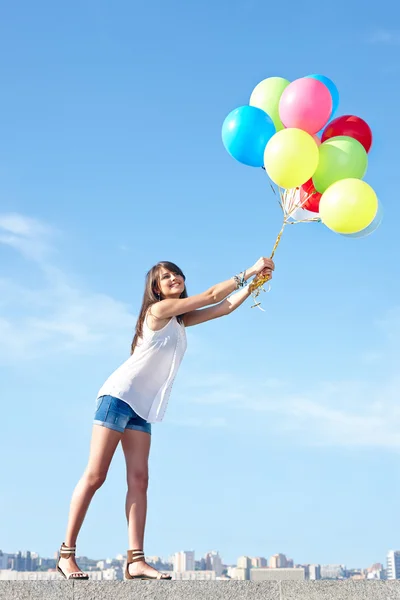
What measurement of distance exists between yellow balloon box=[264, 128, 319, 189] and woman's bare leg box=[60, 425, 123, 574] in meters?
2.03

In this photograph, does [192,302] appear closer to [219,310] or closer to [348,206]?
[219,310]

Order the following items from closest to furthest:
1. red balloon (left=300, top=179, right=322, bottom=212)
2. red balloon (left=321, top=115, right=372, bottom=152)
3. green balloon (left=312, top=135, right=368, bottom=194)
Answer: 1. green balloon (left=312, top=135, right=368, bottom=194)
2. red balloon (left=300, top=179, right=322, bottom=212)
3. red balloon (left=321, top=115, right=372, bottom=152)

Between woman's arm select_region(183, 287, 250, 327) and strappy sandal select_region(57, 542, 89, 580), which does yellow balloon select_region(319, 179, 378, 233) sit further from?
strappy sandal select_region(57, 542, 89, 580)

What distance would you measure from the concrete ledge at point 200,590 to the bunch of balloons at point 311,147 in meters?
2.25

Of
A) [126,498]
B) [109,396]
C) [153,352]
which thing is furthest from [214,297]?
[126,498]

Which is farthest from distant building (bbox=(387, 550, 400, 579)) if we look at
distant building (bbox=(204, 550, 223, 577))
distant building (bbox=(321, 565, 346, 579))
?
→ distant building (bbox=(204, 550, 223, 577))

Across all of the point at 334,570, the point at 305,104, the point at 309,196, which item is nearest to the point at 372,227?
the point at 309,196

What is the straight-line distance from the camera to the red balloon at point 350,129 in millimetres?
5727

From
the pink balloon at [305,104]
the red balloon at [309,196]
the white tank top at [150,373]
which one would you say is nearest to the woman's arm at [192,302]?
the white tank top at [150,373]

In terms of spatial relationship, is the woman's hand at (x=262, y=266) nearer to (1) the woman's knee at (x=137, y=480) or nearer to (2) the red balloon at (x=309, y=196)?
(2) the red balloon at (x=309, y=196)

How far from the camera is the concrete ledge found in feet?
13.4

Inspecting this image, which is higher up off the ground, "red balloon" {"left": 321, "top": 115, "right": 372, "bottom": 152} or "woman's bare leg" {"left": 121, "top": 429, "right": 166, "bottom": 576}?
"red balloon" {"left": 321, "top": 115, "right": 372, "bottom": 152}

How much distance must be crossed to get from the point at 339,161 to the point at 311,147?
0.75 ft

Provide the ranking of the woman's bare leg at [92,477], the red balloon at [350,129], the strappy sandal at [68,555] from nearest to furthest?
1. the strappy sandal at [68,555]
2. the woman's bare leg at [92,477]
3. the red balloon at [350,129]
